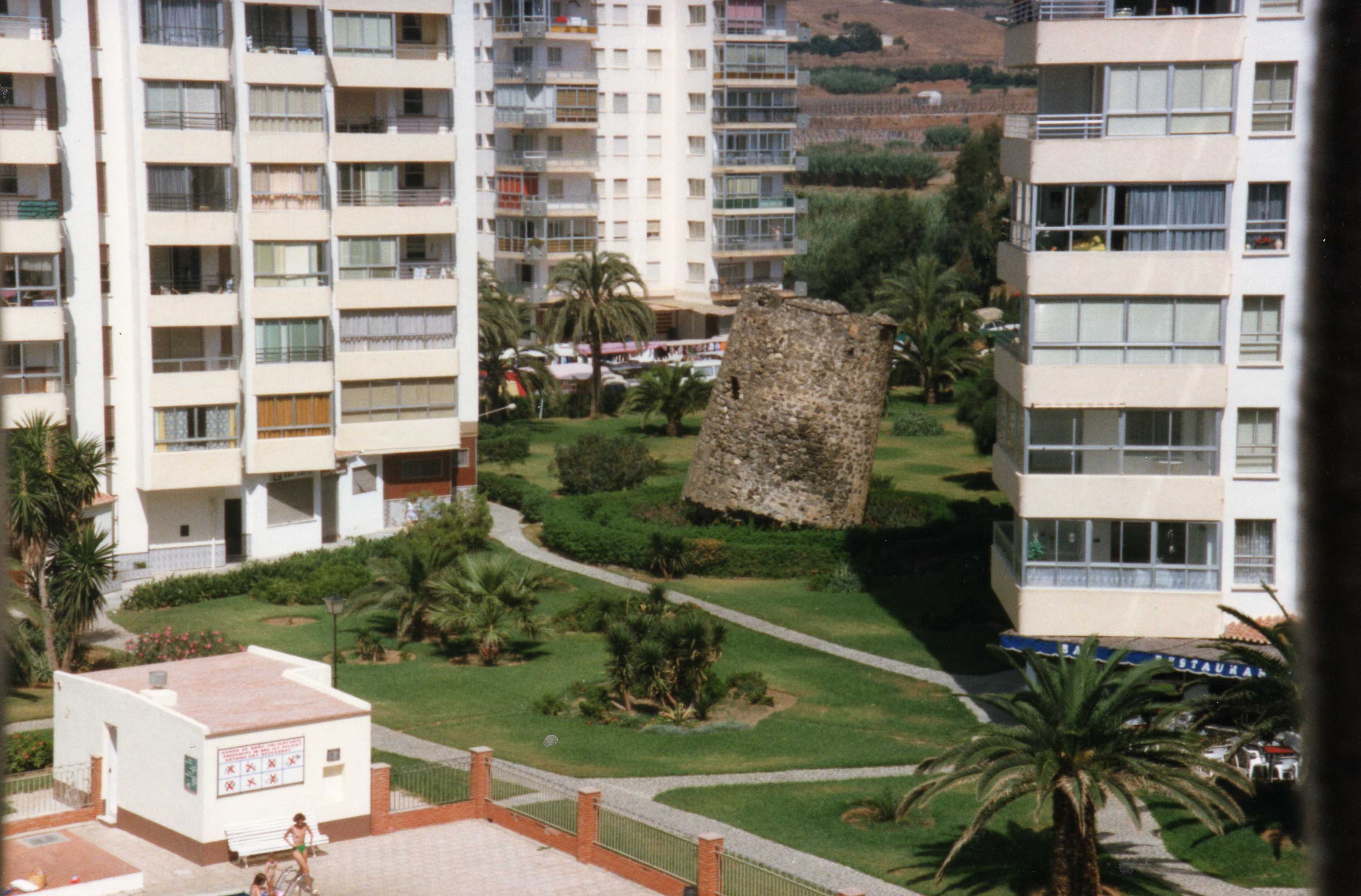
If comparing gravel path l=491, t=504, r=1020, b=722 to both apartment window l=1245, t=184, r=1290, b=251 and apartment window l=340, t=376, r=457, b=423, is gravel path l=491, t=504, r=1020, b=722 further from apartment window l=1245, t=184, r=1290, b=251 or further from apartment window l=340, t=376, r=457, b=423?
apartment window l=1245, t=184, r=1290, b=251

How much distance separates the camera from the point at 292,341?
50000 mm

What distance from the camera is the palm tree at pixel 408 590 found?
40406 mm

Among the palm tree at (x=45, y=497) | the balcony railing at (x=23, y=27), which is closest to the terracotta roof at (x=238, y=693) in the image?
the palm tree at (x=45, y=497)

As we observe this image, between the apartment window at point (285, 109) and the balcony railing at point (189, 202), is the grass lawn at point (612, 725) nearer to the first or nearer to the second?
Result: the balcony railing at point (189, 202)

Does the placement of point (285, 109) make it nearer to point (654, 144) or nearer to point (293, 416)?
point (293, 416)

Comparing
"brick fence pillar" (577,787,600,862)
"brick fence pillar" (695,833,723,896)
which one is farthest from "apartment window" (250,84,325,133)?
"brick fence pillar" (695,833,723,896)

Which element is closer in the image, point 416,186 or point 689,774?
point 689,774

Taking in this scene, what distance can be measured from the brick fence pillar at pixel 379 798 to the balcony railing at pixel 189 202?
23996mm

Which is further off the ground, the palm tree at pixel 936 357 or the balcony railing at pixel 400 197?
the balcony railing at pixel 400 197

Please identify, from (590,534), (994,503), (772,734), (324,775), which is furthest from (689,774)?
(994,503)

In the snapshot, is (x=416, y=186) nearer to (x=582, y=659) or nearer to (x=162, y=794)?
(x=582, y=659)

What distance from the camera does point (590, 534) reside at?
48875 mm

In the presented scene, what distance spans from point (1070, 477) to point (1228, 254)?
5.32 meters

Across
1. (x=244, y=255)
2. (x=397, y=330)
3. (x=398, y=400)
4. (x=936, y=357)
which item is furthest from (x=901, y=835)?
(x=936, y=357)
